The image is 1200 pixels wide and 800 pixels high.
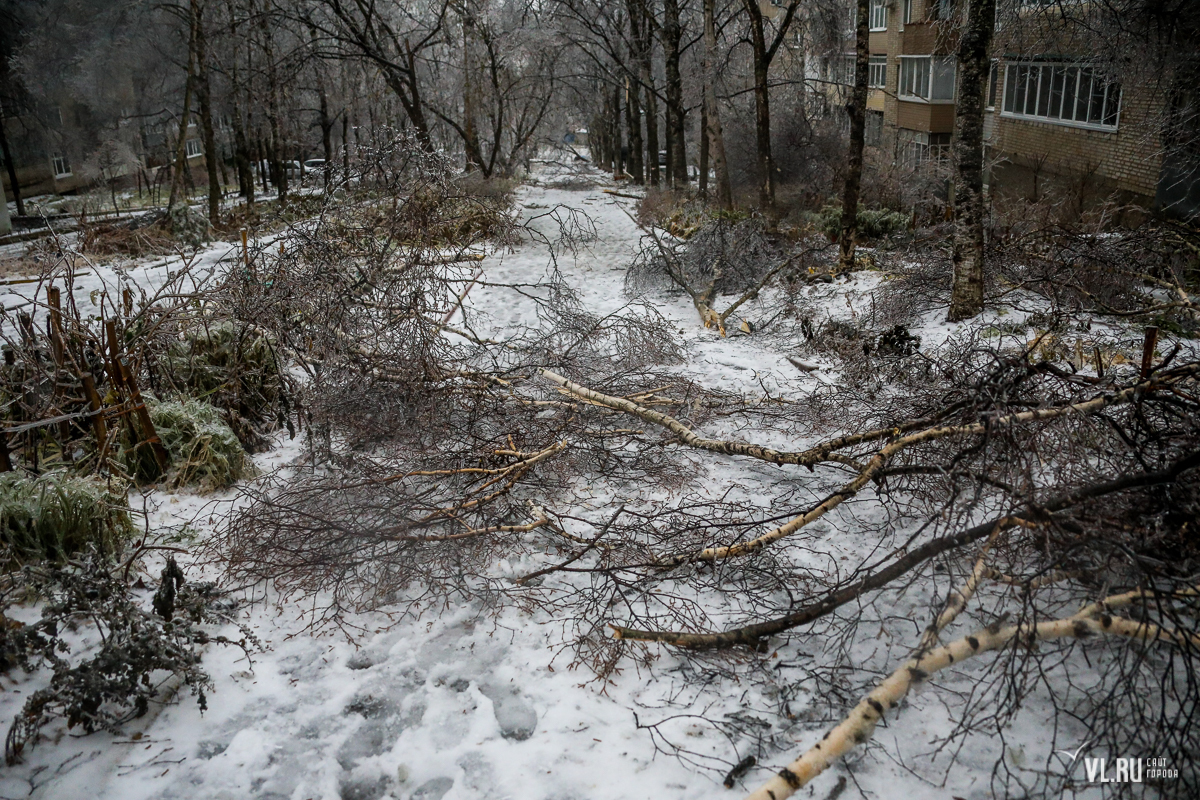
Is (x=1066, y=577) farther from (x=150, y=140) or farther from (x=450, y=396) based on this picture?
(x=150, y=140)

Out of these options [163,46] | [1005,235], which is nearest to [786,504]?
[1005,235]

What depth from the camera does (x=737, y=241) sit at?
11008 millimetres

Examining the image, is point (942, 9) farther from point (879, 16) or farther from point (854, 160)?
point (879, 16)

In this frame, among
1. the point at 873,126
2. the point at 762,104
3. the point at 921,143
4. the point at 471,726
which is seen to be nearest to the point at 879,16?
the point at 873,126

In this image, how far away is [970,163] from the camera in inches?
325

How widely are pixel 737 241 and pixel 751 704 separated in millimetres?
8556

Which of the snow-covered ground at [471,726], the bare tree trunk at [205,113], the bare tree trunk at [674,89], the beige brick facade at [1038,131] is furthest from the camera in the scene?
the bare tree trunk at [205,113]

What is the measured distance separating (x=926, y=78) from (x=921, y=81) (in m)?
0.41

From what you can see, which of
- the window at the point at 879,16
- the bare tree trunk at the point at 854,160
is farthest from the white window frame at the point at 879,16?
the bare tree trunk at the point at 854,160

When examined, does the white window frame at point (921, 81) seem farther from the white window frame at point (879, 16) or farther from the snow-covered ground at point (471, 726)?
the snow-covered ground at point (471, 726)

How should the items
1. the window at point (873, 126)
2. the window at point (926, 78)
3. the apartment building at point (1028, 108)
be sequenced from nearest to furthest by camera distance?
the apartment building at point (1028, 108)
the window at point (926, 78)
the window at point (873, 126)

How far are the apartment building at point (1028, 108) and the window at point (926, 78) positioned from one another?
3 centimetres

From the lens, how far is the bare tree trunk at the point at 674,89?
16984 mm

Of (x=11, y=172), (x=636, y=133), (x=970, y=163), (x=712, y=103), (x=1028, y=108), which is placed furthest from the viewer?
(x=636, y=133)
